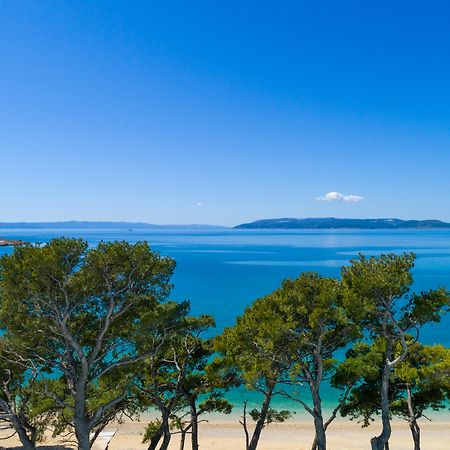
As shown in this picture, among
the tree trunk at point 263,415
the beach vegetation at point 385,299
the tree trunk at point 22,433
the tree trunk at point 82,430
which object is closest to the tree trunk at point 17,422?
the tree trunk at point 22,433

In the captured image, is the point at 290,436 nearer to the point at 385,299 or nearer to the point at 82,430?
the point at 385,299

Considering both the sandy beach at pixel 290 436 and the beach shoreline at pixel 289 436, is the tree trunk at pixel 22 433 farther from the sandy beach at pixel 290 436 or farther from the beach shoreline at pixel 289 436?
the sandy beach at pixel 290 436

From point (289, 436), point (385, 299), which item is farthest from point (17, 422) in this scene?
point (289, 436)

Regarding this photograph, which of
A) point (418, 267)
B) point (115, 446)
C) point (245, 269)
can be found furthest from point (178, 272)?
point (115, 446)

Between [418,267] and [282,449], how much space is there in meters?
103

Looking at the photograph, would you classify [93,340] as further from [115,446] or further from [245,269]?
[245,269]

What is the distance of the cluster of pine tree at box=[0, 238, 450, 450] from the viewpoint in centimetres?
1372

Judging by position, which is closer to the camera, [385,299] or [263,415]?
[385,299]

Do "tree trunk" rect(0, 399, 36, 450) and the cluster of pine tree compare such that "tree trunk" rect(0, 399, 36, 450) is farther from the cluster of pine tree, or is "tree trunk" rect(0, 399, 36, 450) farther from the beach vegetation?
the beach vegetation

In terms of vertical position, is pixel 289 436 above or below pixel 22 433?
below

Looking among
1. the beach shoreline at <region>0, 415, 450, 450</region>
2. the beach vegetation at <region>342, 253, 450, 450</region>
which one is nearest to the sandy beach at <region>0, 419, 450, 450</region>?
the beach shoreline at <region>0, 415, 450, 450</region>

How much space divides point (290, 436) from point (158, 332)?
17350 mm

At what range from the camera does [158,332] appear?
668 inches

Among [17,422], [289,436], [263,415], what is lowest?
[289,436]
